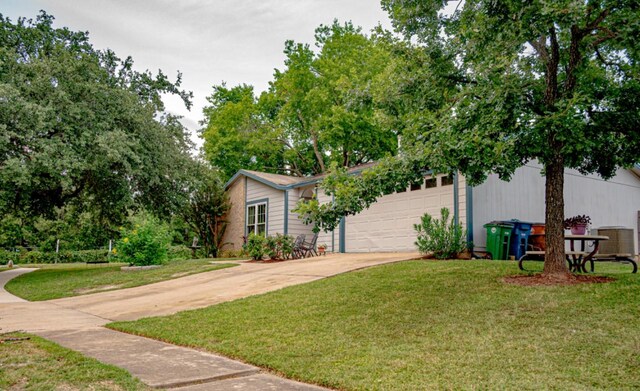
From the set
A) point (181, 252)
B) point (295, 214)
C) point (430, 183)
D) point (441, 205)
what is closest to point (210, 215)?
point (181, 252)

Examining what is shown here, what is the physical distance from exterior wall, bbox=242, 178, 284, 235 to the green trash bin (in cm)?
950

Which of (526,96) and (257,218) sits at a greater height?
(526,96)

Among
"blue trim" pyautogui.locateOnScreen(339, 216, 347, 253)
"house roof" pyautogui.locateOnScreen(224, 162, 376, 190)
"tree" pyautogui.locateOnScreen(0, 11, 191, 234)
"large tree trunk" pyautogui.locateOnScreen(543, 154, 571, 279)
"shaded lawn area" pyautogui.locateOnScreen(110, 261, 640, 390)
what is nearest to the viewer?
"shaded lawn area" pyautogui.locateOnScreen(110, 261, 640, 390)

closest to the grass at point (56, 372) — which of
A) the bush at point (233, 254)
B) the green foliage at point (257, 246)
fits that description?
the green foliage at point (257, 246)

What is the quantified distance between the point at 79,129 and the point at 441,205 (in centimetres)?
1126

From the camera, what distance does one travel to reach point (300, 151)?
34531 millimetres

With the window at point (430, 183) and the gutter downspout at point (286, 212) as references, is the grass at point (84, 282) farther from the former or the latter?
the window at point (430, 183)

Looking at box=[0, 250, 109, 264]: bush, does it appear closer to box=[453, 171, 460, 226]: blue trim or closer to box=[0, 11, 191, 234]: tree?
box=[0, 11, 191, 234]: tree

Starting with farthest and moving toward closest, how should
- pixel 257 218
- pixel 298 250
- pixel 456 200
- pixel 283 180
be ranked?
pixel 283 180
pixel 257 218
pixel 298 250
pixel 456 200

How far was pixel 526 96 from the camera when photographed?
25.9ft

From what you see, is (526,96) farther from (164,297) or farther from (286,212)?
(286,212)

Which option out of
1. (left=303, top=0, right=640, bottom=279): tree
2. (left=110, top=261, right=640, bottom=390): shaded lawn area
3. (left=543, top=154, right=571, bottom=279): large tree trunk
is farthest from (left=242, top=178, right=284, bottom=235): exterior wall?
(left=543, top=154, right=571, bottom=279): large tree trunk

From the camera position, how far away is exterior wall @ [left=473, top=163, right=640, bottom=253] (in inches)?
533

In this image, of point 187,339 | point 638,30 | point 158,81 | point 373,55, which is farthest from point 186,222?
point 638,30
